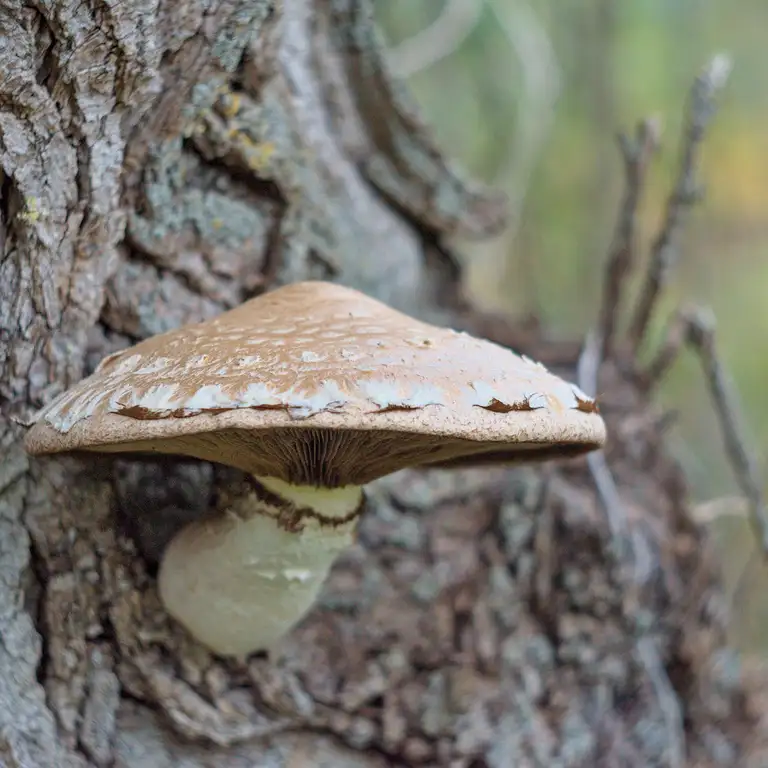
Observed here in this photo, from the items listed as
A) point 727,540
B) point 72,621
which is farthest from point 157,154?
point 727,540

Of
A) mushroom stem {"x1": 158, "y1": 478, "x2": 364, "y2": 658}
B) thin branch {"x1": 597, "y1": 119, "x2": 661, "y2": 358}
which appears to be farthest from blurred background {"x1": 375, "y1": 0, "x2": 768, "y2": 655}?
mushroom stem {"x1": 158, "y1": 478, "x2": 364, "y2": 658}

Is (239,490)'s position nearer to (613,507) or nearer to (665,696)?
(613,507)

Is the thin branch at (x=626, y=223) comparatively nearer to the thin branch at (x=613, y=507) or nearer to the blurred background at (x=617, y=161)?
the thin branch at (x=613, y=507)

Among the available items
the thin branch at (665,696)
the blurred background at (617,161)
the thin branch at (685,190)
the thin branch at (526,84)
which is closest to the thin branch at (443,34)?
the thin branch at (526,84)

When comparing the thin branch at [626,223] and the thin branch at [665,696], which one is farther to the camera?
the thin branch at [626,223]

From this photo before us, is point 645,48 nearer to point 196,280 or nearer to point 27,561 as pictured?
point 196,280

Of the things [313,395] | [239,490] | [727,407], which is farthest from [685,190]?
[313,395]

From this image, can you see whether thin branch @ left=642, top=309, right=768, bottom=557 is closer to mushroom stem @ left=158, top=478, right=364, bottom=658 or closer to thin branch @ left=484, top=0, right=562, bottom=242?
mushroom stem @ left=158, top=478, right=364, bottom=658
